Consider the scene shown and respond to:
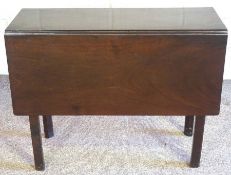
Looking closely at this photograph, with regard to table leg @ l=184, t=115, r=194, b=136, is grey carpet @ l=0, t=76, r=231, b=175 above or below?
below

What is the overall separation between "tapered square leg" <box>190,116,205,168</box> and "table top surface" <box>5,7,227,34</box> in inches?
14.7

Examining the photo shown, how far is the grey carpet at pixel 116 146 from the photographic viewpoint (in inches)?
68.1

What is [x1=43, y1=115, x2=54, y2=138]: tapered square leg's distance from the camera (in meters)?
1.88

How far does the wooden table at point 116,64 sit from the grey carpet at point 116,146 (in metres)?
0.23

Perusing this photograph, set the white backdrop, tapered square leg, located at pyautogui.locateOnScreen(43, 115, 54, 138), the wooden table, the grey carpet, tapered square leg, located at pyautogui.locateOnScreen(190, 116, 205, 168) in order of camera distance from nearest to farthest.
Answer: the wooden table < tapered square leg, located at pyautogui.locateOnScreen(190, 116, 205, 168) < the grey carpet < tapered square leg, located at pyautogui.locateOnScreen(43, 115, 54, 138) < the white backdrop

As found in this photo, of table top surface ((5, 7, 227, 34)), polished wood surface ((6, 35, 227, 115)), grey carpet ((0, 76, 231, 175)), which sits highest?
table top surface ((5, 7, 227, 34))

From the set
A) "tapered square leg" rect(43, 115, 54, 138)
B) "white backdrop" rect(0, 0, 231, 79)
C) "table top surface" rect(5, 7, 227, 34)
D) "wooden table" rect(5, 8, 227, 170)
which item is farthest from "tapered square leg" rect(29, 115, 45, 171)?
"white backdrop" rect(0, 0, 231, 79)

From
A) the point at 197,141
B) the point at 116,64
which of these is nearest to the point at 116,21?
the point at 116,64

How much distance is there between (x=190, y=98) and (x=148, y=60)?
22cm

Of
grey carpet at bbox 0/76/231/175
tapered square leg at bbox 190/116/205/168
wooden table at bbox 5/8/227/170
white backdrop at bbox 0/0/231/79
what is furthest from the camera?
white backdrop at bbox 0/0/231/79

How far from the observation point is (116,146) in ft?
6.12

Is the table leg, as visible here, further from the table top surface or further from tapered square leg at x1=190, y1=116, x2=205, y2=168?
the table top surface

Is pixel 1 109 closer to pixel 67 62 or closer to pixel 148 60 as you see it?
pixel 67 62
